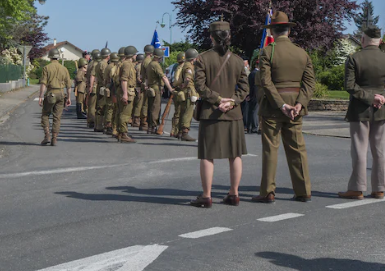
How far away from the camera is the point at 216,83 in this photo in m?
8.05

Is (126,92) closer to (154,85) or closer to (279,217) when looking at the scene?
(154,85)

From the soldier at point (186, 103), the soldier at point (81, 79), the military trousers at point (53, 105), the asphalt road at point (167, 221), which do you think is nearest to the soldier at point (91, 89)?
the soldier at point (81, 79)

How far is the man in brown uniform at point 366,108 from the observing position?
28.2 ft

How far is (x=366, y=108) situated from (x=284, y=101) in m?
1.13

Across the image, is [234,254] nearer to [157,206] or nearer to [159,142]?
[157,206]

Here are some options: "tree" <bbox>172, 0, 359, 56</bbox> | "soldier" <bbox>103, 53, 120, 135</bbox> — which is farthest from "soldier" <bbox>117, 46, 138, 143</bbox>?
"tree" <bbox>172, 0, 359, 56</bbox>

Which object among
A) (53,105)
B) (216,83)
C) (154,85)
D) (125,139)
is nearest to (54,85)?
(53,105)

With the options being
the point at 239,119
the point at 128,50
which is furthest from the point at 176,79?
the point at 239,119

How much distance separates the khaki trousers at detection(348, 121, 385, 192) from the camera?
867 cm

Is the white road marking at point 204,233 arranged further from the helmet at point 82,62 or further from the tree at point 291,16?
the tree at point 291,16

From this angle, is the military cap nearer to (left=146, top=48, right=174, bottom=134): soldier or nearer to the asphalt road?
the asphalt road

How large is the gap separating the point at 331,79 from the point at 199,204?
42201 mm

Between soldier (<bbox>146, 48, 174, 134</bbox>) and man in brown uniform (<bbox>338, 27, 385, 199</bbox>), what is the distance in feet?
28.7

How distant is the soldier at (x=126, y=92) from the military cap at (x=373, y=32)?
7.80 meters
